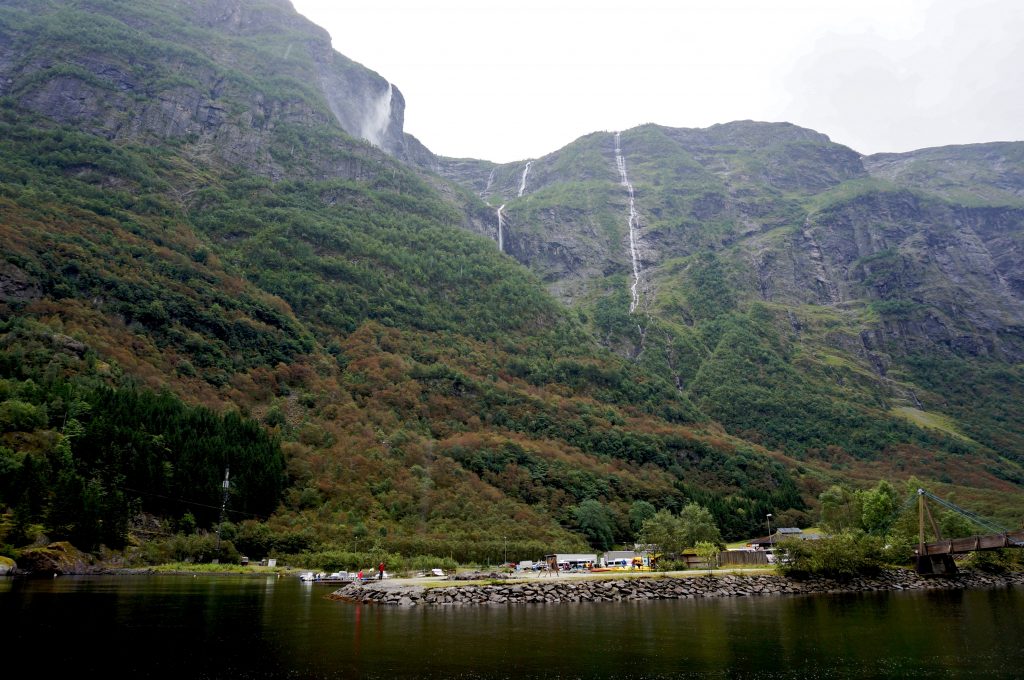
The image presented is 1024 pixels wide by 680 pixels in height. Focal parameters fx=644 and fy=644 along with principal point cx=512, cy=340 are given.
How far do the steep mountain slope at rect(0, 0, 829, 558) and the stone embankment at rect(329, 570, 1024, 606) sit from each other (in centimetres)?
3144

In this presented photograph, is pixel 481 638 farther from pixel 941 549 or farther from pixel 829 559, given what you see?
pixel 941 549

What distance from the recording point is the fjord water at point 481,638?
2516cm

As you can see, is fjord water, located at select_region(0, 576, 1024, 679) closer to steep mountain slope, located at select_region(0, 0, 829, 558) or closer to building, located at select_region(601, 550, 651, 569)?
building, located at select_region(601, 550, 651, 569)

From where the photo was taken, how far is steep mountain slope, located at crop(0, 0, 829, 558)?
8331 cm

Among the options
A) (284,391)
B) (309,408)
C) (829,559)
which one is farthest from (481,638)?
(284,391)

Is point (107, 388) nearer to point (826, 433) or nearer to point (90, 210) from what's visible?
point (90, 210)

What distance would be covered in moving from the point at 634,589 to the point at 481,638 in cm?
2998

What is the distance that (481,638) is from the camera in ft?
110

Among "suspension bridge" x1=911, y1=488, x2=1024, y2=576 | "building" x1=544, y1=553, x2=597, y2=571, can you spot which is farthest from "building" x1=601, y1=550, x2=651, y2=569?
"suspension bridge" x1=911, y1=488, x2=1024, y2=576

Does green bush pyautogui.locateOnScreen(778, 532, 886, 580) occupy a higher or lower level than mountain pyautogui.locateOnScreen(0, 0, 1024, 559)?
lower

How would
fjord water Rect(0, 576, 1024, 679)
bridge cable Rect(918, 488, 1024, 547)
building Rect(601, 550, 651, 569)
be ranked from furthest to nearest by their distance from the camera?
1. building Rect(601, 550, 651, 569)
2. bridge cable Rect(918, 488, 1024, 547)
3. fjord water Rect(0, 576, 1024, 679)

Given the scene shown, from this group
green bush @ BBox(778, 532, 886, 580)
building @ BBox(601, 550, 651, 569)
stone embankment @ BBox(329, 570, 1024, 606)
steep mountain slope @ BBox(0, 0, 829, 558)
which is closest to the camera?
stone embankment @ BBox(329, 570, 1024, 606)

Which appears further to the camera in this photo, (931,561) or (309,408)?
(309,408)

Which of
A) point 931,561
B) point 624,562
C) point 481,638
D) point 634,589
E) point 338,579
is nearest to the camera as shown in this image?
point 481,638
